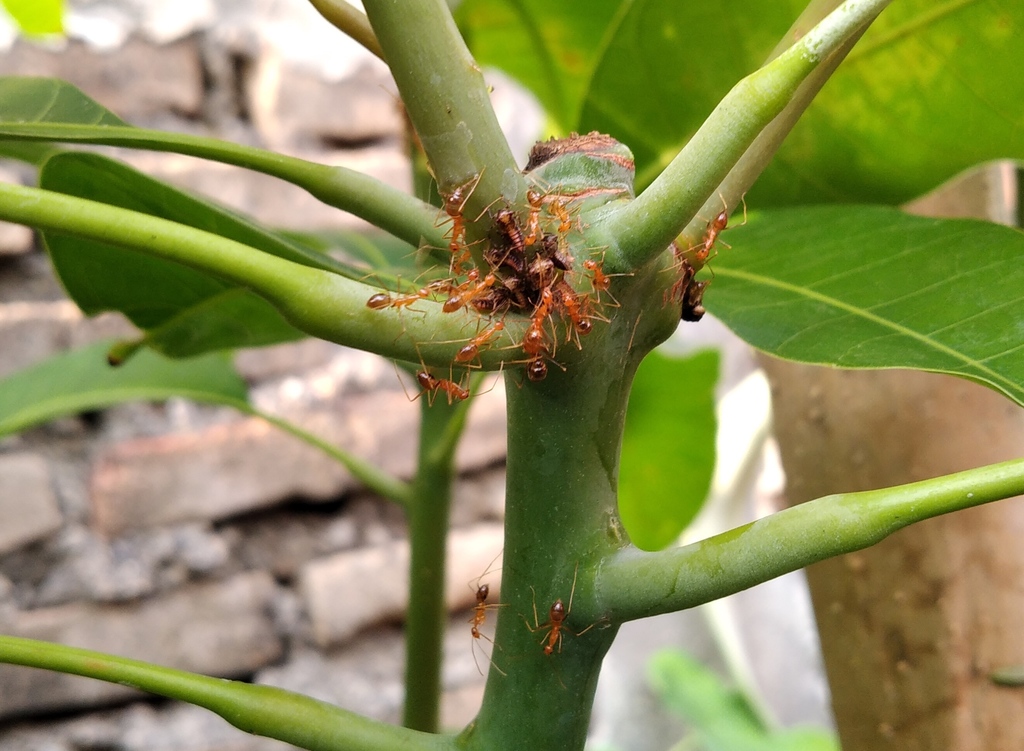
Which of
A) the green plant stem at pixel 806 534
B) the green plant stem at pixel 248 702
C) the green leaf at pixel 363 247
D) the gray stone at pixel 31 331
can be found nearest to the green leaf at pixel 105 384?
the green leaf at pixel 363 247

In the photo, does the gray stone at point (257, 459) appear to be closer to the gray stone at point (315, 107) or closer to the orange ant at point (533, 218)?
the gray stone at point (315, 107)

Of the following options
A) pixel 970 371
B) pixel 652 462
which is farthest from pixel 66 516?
pixel 970 371

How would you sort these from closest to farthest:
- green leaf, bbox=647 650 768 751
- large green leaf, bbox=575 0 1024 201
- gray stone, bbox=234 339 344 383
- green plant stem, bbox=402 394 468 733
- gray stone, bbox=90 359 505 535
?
1. large green leaf, bbox=575 0 1024 201
2. green plant stem, bbox=402 394 468 733
3. gray stone, bbox=90 359 505 535
4. gray stone, bbox=234 339 344 383
5. green leaf, bbox=647 650 768 751

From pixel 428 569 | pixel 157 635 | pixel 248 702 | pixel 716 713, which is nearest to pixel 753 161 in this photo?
pixel 248 702

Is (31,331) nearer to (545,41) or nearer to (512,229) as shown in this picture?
(545,41)

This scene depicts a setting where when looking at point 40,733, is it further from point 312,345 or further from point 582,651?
point 582,651

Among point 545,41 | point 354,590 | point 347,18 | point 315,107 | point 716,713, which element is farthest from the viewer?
point 716,713

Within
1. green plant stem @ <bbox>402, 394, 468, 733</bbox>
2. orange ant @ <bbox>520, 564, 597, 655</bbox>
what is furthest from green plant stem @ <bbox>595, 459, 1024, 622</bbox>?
green plant stem @ <bbox>402, 394, 468, 733</bbox>

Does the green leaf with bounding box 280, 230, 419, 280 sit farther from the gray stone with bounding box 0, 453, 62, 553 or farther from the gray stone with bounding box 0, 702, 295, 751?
the gray stone with bounding box 0, 702, 295, 751
